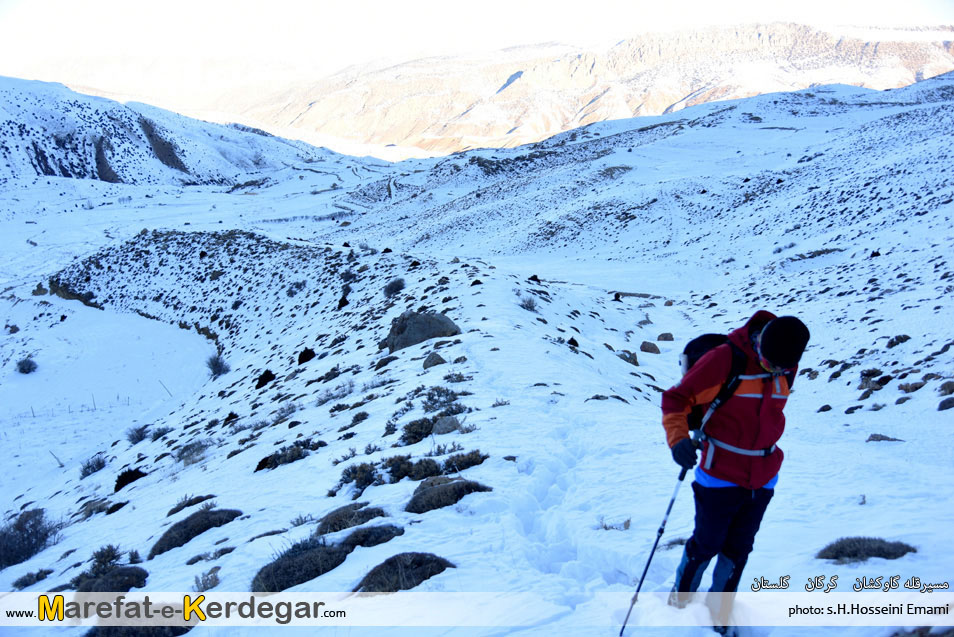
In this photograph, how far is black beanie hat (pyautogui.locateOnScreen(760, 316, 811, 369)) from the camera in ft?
11.0

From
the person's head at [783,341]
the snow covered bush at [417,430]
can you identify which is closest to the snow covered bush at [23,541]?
the snow covered bush at [417,430]

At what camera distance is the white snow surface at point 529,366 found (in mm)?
5383

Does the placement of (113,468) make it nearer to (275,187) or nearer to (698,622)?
(698,622)

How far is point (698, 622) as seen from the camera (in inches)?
154

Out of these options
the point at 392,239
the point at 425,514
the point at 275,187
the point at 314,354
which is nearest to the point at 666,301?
the point at 314,354

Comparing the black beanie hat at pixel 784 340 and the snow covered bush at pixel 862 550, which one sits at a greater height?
the black beanie hat at pixel 784 340

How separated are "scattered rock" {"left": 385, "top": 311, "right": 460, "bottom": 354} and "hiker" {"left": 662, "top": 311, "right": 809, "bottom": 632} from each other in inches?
380

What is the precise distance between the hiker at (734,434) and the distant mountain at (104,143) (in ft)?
305

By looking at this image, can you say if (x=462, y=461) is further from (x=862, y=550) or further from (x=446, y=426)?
(x=862, y=550)

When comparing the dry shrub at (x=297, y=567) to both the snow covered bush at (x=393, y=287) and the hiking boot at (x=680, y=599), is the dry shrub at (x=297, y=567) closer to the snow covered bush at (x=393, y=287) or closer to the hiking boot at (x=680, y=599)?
the hiking boot at (x=680, y=599)

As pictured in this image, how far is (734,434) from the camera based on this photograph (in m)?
3.65

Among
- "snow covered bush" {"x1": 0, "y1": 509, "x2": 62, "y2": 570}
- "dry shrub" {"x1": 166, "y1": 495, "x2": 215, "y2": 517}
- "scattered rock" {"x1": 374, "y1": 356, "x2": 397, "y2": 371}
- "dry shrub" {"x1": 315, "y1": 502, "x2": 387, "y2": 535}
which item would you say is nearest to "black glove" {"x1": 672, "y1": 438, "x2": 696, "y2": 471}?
"dry shrub" {"x1": 315, "y1": 502, "x2": 387, "y2": 535}

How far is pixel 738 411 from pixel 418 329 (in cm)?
1028

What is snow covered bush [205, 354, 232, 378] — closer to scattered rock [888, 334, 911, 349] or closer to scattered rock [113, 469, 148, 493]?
scattered rock [113, 469, 148, 493]
